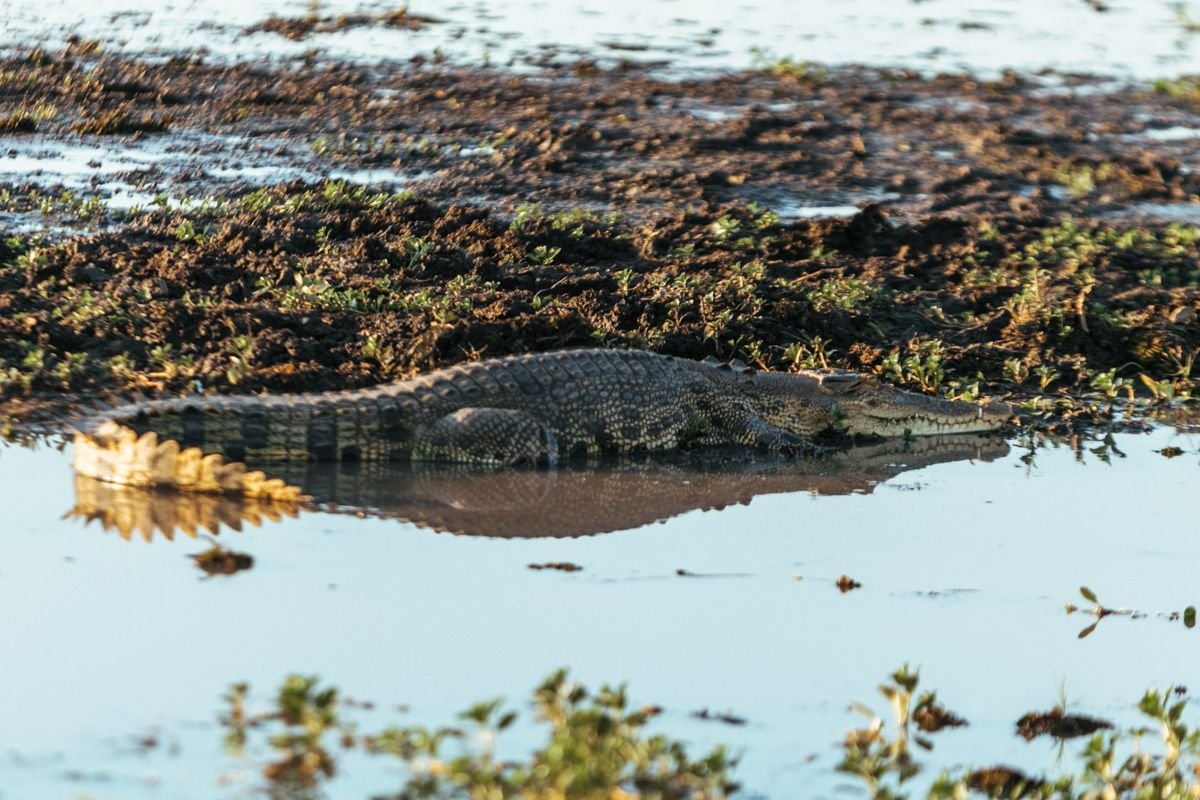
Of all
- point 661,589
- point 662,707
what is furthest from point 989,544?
point 662,707

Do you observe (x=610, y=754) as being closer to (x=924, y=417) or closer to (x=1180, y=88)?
(x=924, y=417)

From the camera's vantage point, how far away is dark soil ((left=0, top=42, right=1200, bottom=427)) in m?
8.34

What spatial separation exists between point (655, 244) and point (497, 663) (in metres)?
5.50

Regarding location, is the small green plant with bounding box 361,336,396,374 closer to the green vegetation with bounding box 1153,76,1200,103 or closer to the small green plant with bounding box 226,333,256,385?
the small green plant with bounding box 226,333,256,385

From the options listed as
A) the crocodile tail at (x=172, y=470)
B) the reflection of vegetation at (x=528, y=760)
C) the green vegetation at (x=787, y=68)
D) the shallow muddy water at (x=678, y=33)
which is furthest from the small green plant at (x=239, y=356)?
the green vegetation at (x=787, y=68)

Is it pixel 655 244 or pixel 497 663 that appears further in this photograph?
pixel 655 244

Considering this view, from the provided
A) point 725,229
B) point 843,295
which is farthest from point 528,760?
point 725,229

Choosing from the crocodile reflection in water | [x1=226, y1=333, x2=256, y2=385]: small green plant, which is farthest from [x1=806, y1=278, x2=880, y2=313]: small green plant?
[x1=226, y1=333, x2=256, y2=385]: small green plant

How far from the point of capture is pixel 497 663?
16.2 ft

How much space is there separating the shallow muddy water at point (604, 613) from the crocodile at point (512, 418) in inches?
8.7

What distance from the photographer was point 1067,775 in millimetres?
4566

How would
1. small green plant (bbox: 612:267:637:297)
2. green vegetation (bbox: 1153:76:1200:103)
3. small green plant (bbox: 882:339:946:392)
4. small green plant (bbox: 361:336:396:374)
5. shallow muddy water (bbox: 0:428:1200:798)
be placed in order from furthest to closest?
1. green vegetation (bbox: 1153:76:1200:103)
2. small green plant (bbox: 612:267:637:297)
3. small green plant (bbox: 882:339:946:392)
4. small green plant (bbox: 361:336:396:374)
5. shallow muddy water (bbox: 0:428:1200:798)

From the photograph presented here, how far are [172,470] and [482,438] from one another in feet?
4.68

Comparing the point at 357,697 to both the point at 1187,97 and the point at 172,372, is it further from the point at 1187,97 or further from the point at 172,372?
the point at 1187,97
